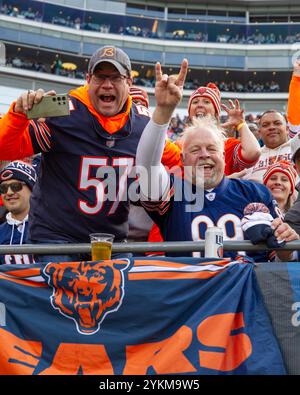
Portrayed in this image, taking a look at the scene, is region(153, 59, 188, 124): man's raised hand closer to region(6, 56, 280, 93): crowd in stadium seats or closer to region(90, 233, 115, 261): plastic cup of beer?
region(90, 233, 115, 261): plastic cup of beer

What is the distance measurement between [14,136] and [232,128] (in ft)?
7.15

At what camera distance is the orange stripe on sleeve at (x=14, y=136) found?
288cm

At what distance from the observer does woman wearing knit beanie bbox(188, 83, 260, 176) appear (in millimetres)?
4258

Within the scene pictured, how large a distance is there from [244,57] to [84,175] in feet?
125

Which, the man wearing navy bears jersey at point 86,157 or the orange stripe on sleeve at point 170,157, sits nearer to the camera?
the man wearing navy bears jersey at point 86,157

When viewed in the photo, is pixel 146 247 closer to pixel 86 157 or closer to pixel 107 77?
pixel 86 157

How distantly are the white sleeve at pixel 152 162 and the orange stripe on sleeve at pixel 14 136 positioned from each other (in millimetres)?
542

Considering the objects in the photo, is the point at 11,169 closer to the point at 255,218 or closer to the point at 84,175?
the point at 84,175

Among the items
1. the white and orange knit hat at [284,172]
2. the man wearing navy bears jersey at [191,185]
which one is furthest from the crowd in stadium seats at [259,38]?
the man wearing navy bears jersey at [191,185]

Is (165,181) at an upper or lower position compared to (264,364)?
upper

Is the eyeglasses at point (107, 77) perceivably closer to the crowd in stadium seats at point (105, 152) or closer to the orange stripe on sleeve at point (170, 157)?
the crowd in stadium seats at point (105, 152)

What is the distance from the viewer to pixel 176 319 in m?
2.54

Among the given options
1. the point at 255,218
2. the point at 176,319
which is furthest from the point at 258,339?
the point at 255,218
